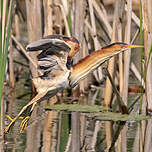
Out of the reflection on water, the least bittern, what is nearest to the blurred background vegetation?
the reflection on water

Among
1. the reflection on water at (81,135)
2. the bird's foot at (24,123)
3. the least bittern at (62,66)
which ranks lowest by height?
the reflection on water at (81,135)

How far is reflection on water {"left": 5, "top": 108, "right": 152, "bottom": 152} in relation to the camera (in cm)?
364

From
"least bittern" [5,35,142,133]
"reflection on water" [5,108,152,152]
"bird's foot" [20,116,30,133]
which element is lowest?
"reflection on water" [5,108,152,152]

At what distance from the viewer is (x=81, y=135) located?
4.04m

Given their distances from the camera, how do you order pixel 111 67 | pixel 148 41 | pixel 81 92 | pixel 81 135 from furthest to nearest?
1. pixel 81 92
2. pixel 111 67
3. pixel 148 41
4. pixel 81 135

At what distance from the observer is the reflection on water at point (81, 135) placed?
3.64m

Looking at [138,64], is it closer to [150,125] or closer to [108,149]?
[150,125]

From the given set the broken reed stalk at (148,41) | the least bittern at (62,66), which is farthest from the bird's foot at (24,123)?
the broken reed stalk at (148,41)

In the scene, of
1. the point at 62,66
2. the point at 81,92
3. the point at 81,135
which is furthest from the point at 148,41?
the point at 81,92

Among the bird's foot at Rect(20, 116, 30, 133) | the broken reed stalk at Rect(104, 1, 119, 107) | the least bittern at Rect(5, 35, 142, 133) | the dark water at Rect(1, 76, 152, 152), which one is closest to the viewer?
the dark water at Rect(1, 76, 152, 152)

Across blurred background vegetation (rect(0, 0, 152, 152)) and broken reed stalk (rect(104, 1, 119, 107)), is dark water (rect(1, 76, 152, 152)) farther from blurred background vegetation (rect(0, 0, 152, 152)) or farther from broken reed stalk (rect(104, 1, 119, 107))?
broken reed stalk (rect(104, 1, 119, 107))

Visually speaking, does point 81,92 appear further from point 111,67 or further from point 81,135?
point 81,135

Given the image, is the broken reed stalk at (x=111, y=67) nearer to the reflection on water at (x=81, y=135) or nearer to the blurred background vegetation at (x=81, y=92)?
the blurred background vegetation at (x=81, y=92)

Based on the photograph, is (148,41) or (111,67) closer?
(148,41)
